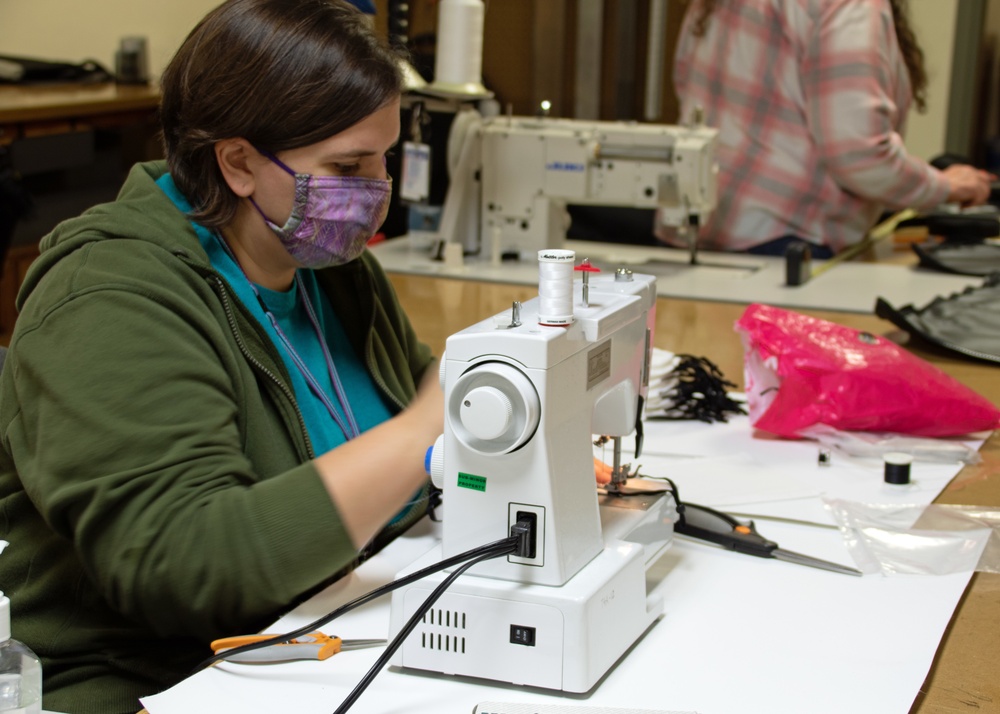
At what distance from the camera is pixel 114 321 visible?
1.08 meters

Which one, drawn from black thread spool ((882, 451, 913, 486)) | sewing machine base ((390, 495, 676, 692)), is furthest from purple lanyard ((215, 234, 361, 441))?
black thread spool ((882, 451, 913, 486))

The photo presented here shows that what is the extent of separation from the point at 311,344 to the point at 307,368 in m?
0.06

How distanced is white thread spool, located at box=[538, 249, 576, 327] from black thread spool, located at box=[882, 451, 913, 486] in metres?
0.72

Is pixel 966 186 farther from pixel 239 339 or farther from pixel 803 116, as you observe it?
pixel 239 339

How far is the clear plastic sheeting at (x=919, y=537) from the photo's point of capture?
129cm

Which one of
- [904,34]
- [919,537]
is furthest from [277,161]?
[904,34]

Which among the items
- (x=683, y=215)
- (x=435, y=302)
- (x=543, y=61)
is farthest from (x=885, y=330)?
(x=543, y=61)

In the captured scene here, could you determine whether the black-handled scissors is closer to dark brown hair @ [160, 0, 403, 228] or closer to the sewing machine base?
the sewing machine base

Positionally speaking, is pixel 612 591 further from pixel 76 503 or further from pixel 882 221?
pixel 882 221

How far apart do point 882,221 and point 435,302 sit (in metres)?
1.84

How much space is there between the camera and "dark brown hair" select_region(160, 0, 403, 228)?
1231mm

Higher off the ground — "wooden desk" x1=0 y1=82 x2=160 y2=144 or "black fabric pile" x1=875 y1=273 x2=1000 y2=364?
"wooden desk" x1=0 y1=82 x2=160 y2=144

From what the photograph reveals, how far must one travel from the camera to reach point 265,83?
4.03 feet

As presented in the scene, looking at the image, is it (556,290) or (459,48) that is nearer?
(556,290)
